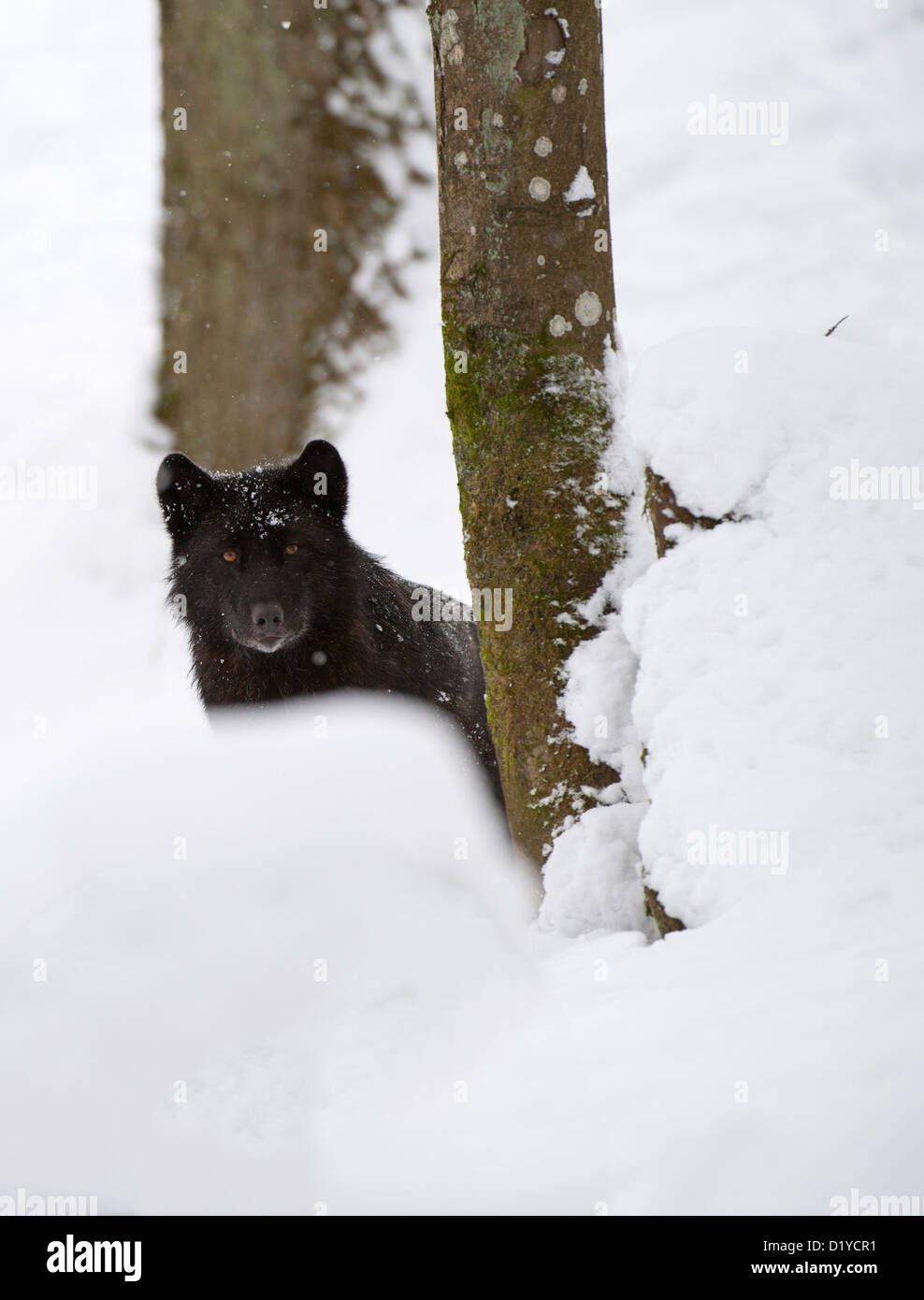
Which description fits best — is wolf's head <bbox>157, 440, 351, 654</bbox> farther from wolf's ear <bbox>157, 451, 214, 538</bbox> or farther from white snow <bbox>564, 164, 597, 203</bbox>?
white snow <bbox>564, 164, 597, 203</bbox>

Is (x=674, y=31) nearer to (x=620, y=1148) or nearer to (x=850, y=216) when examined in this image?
(x=850, y=216)

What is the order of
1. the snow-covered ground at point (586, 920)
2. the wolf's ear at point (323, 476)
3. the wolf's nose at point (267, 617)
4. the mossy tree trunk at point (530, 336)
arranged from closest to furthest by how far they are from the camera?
the snow-covered ground at point (586, 920)
the mossy tree trunk at point (530, 336)
the wolf's nose at point (267, 617)
the wolf's ear at point (323, 476)

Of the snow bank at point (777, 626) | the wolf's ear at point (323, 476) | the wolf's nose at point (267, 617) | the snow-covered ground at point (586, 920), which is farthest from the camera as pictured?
the wolf's ear at point (323, 476)

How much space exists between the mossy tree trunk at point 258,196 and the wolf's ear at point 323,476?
3.02 meters

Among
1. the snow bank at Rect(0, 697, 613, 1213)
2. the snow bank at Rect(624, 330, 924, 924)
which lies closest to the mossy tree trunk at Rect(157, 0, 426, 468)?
the snow bank at Rect(624, 330, 924, 924)

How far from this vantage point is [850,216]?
912 centimetres

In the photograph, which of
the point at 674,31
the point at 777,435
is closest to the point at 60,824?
the point at 777,435

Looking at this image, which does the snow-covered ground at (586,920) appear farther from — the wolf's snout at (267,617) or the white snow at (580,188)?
the white snow at (580,188)

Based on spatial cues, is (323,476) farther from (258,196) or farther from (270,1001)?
(258,196)

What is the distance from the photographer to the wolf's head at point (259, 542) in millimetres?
4492

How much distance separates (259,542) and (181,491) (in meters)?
0.42

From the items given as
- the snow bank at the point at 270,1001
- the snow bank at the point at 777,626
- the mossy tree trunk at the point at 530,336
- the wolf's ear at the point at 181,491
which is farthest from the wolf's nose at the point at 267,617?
the snow bank at the point at 777,626

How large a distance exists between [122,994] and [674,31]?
434 inches

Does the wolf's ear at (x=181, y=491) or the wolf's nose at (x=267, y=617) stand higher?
the wolf's ear at (x=181, y=491)
